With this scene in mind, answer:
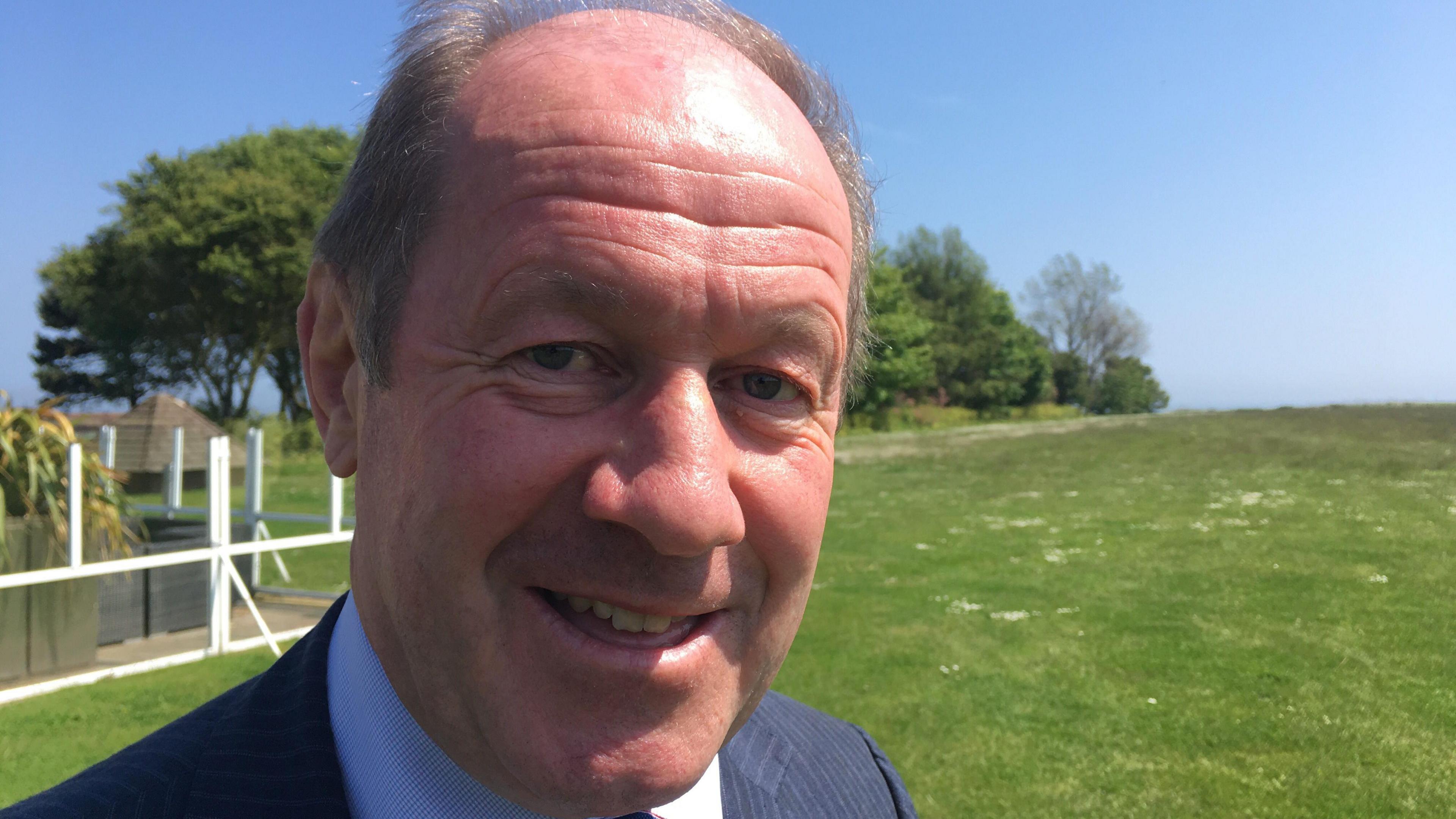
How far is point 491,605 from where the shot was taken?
3.46 ft

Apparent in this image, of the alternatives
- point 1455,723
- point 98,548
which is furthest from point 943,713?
point 98,548

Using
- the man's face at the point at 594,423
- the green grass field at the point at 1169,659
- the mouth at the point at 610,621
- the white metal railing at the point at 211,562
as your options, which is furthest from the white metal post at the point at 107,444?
the mouth at the point at 610,621

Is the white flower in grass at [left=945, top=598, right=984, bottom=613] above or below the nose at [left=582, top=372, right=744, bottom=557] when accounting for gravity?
below

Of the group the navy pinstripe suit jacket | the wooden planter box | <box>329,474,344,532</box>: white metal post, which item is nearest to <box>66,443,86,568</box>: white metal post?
the wooden planter box

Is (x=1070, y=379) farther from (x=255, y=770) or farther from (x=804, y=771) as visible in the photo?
(x=255, y=770)

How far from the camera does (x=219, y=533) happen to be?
27.6ft

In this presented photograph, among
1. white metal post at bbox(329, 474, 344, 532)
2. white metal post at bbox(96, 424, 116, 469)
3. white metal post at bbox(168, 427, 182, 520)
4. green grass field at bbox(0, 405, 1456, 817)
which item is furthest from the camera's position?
white metal post at bbox(96, 424, 116, 469)

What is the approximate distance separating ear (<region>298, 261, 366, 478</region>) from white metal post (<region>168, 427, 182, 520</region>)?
40.0 ft

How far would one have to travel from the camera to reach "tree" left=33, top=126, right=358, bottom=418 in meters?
31.9

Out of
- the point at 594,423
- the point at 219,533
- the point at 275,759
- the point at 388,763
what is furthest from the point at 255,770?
the point at 219,533

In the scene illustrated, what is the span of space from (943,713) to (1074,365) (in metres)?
47.8

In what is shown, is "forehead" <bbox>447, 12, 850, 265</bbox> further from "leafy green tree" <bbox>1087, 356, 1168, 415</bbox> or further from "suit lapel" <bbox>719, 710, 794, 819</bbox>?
"leafy green tree" <bbox>1087, 356, 1168, 415</bbox>

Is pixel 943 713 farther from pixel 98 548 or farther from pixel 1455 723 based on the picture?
pixel 98 548

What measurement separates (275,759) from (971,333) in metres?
59.2
